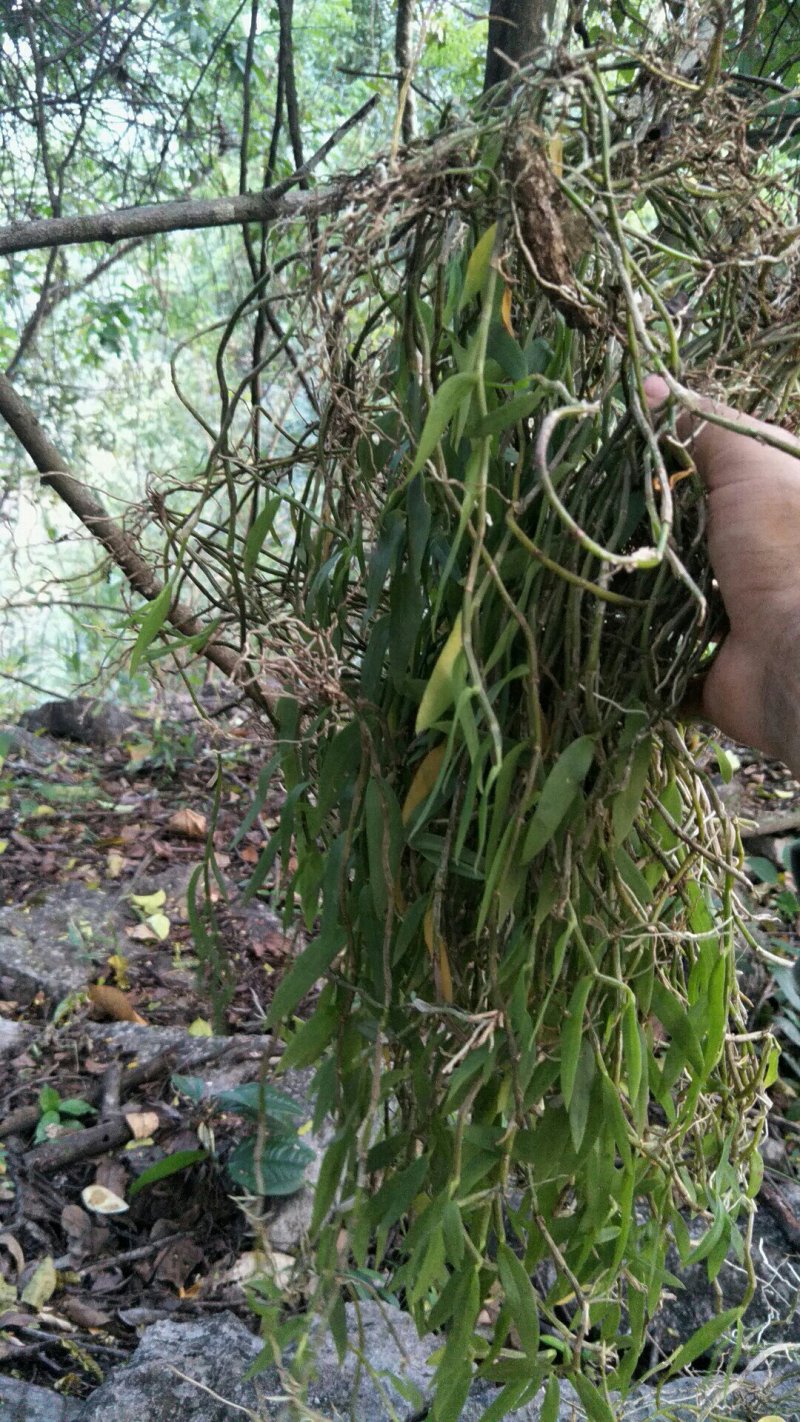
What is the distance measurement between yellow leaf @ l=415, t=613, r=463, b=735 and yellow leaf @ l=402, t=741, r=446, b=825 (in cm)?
9

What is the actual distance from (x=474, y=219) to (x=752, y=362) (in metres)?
0.18

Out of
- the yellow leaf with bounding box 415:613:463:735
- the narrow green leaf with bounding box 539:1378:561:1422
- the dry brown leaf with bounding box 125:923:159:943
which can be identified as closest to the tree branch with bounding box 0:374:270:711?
the yellow leaf with bounding box 415:613:463:735

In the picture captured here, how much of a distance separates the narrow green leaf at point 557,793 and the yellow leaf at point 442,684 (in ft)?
0.23

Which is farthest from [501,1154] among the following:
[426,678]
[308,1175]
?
[308,1175]

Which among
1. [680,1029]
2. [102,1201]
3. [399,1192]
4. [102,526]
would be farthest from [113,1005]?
[680,1029]

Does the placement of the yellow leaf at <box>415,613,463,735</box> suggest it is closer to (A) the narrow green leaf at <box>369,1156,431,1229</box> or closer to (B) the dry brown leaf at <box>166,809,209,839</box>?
(A) the narrow green leaf at <box>369,1156,431,1229</box>

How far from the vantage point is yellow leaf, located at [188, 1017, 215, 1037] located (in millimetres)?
1488

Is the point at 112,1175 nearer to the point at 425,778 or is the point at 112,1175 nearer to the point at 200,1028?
the point at 200,1028

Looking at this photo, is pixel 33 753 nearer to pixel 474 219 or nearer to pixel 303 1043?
pixel 303 1043

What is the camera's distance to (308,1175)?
125 cm

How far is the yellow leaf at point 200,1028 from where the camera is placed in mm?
1488

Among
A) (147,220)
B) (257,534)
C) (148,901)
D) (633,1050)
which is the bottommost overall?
(148,901)

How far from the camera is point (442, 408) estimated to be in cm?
44

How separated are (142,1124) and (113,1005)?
27cm
